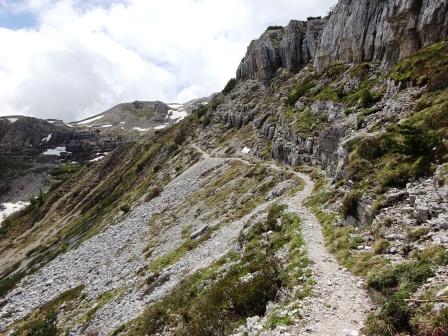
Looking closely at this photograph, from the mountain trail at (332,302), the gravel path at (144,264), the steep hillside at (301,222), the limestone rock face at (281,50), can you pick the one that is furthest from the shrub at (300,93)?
the mountain trail at (332,302)

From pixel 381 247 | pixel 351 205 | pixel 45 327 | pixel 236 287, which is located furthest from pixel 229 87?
pixel 381 247

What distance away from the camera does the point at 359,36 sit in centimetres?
7025

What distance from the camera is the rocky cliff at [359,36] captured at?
163 ft

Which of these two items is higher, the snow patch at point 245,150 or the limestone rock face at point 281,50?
the limestone rock face at point 281,50

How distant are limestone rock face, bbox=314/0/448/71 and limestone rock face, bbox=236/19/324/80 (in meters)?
20.8

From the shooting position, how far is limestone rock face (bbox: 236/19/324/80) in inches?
4277

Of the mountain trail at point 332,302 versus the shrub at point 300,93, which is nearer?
the mountain trail at point 332,302

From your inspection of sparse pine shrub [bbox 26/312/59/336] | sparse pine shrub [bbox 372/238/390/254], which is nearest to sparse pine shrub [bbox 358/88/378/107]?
sparse pine shrub [bbox 372/238/390/254]

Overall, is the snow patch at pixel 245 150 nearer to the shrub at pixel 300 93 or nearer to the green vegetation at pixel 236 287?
the shrub at pixel 300 93

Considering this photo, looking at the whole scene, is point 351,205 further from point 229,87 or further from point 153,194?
point 229,87

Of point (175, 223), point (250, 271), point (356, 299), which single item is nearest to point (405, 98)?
point (250, 271)

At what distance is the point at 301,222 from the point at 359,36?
51.3m

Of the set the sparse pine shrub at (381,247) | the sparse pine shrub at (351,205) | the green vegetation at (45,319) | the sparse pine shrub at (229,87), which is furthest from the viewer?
the sparse pine shrub at (229,87)

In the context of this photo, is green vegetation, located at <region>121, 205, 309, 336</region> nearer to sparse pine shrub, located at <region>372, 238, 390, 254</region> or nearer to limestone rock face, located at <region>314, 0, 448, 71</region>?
sparse pine shrub, located at <region>372, 238, 390, 254</region>
